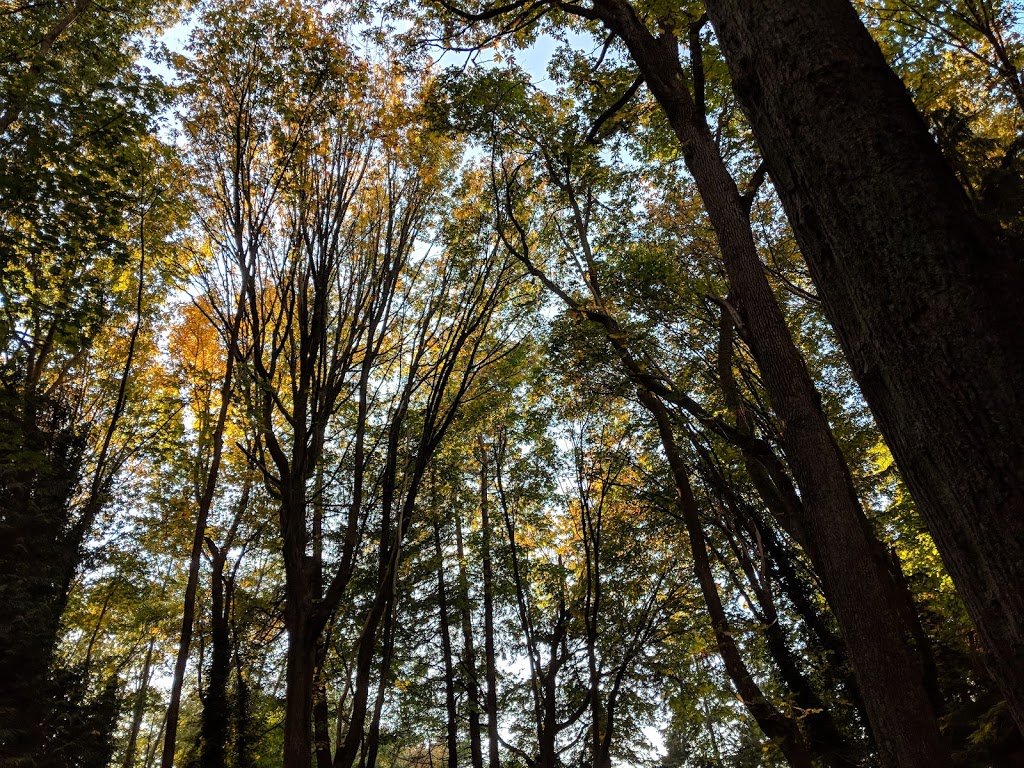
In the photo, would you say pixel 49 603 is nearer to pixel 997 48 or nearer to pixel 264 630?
pixel 264 630

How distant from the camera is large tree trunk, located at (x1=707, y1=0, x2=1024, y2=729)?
0.91m

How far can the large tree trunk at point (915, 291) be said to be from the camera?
0.91 m

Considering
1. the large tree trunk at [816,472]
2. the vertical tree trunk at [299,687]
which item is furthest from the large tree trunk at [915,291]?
the vertical tree trunk at [299,687]

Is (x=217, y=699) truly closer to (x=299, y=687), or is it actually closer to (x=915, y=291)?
(x=299, y=687)

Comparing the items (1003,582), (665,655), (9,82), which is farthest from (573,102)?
(665,655)

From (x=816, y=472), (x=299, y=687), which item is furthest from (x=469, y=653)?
(x=816, y=472)

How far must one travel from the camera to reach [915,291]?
100 cm

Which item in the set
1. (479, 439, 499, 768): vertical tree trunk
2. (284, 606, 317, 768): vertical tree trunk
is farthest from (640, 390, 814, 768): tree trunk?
(479, 439, 499, 768): vertical tree trunk

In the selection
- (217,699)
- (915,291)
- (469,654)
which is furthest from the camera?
(469,654)

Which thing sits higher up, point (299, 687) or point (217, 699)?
point (217, 699)

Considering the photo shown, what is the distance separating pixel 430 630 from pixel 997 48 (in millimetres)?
13961

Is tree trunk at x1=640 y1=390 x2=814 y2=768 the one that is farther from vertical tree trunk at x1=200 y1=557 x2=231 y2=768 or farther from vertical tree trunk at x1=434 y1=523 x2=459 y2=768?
vertical tree trunk at x1=200 y1=557 x2=231 y2=768

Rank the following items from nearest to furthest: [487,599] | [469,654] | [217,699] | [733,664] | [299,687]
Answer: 1. [299,687]
2. [733,664]
3. [217,699]
4. [487,599]
5. [469,654]

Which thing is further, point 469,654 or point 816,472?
point 469,654
